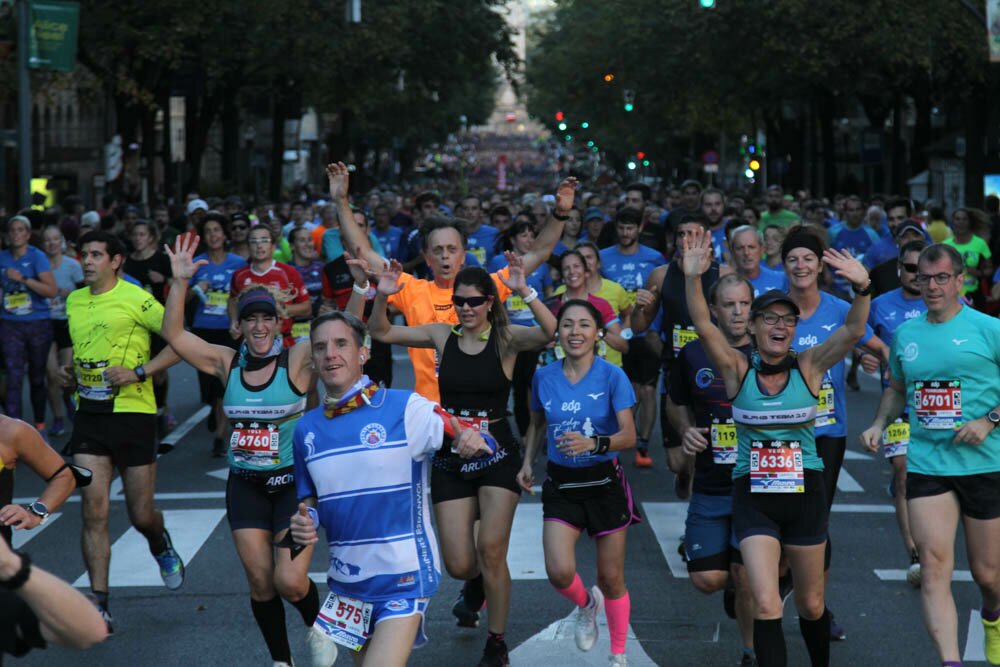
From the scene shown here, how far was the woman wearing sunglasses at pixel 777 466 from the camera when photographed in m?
7.01

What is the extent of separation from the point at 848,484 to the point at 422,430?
292 inches

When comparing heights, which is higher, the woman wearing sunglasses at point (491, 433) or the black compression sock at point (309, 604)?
the woman wearing sunglasses at point (491, 433)

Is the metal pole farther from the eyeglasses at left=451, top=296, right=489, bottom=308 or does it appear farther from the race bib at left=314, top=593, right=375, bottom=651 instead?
the race bib at left=314, top=593, right=375, bottom=651

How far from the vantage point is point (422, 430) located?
20.2 feet

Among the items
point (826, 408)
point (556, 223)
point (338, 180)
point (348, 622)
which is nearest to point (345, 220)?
point (338, 180)

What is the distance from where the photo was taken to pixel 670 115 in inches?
2120

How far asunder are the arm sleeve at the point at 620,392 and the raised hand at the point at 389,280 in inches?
44.6

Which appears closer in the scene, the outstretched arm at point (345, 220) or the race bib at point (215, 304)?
the outstretched arm at point (345, 220)

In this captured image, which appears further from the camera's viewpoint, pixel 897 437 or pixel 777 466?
pixel 897 437

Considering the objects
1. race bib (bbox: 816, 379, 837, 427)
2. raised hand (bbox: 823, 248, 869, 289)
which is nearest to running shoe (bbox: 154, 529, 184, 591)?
race bib (bbox: 816, 379, 837, 427)

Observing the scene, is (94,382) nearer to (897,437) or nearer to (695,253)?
(695,253)

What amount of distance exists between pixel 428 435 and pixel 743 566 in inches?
82.0

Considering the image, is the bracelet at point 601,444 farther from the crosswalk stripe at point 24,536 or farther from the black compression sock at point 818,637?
the crosswalk stripe at point 24,536

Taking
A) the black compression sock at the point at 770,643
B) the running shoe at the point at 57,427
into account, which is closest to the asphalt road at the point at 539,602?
the black compression sock at the point at 770,643
